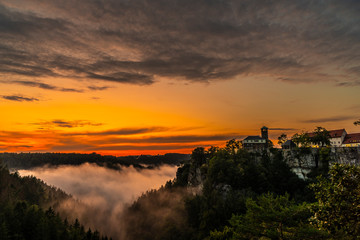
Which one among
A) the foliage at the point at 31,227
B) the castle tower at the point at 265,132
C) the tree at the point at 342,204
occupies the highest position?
the castle tower at the point at 265,132

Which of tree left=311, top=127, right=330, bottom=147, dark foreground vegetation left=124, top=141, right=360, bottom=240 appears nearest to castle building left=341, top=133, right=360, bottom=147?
tree left=311, top=127, right=330, bottom=147

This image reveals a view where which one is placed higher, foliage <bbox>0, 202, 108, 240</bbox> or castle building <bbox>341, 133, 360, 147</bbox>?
castle building <bbox>341, 133, 360, 147</bbox>

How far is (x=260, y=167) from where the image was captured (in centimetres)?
10131

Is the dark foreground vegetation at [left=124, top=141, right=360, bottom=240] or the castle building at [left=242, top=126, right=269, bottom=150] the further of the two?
the castle building at [left=242, top=126, right=269, bottom=150]

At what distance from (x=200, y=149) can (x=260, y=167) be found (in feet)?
142

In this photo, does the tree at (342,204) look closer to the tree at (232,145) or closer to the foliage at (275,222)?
the foliage at (275,222)

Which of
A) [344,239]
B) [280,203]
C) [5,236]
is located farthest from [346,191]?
[5,236]

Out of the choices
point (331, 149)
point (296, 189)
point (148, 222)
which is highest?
point (331, 149)

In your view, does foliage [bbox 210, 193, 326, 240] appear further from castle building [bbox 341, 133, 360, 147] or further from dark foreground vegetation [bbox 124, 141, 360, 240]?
castle building [bbox 341, 133, 360, 147]

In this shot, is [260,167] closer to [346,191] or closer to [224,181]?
[224,181]

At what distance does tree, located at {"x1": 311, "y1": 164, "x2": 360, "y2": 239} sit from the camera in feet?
55.2

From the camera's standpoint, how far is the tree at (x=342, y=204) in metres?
16.8

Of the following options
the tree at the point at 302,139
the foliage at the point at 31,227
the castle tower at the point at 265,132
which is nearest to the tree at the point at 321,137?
the tree at the point at 302,139

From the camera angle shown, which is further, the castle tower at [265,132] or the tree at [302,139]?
the castle tower at [265,132]
